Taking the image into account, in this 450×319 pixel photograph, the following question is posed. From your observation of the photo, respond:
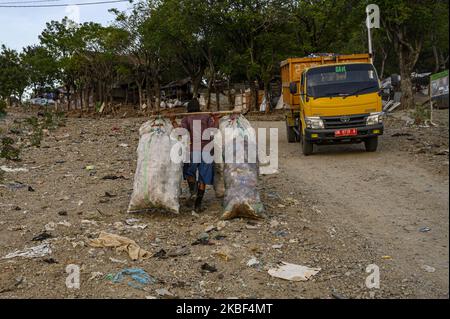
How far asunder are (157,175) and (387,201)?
3.16 m

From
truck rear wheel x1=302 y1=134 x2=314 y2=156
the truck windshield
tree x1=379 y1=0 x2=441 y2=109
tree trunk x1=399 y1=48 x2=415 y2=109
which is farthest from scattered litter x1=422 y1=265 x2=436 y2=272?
tree trunk x1=399 y1=48 x2=415 y2=109

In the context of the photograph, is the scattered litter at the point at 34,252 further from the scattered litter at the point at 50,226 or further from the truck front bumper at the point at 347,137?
the truck front bumper at the point at 347,137

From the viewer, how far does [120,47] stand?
3362cm

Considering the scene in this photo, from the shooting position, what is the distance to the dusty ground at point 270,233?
3.91m

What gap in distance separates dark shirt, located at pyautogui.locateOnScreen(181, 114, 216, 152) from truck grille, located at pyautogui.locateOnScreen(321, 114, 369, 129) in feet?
15.7

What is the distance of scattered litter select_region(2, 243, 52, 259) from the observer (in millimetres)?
4828

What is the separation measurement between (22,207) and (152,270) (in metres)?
3.49

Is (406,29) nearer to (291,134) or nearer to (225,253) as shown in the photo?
(291,134)

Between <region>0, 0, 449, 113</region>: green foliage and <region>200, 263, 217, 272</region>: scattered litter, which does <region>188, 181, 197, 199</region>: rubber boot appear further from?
<region>0, 0, 449, 113</region>: green foliage

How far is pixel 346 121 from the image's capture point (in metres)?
10.1

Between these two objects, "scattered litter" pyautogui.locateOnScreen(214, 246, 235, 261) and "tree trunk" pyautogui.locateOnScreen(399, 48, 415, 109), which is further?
"tree trunk" pyautogui.locateOnScreen(399, 48, 415, 109)

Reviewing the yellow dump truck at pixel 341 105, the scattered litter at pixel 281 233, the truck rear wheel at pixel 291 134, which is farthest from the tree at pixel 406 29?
the scattered litter at pixel 281 233
